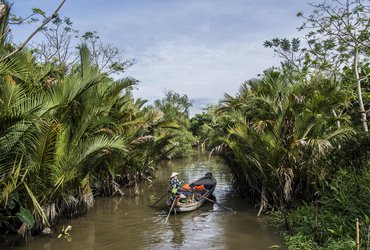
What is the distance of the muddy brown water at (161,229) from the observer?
27.0ft

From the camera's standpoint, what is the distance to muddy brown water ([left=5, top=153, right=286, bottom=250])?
27.0ft

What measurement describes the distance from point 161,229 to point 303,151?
4634mm

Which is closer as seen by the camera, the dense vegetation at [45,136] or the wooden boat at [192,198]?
the dense vegetation at [45,136]

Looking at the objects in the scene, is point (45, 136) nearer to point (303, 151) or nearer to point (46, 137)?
point (46, 137)

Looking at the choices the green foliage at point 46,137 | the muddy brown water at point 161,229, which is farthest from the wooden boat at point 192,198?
the green foliage at point 46,137

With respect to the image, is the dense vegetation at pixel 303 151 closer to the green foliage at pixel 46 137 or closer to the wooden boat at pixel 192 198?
the wooden boat at pixel 192 198

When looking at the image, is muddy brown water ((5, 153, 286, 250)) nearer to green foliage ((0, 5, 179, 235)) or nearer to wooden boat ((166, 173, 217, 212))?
wooden boat ((166, 173, 217, 212))

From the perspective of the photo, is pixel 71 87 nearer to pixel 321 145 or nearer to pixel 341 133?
pixel 321 145

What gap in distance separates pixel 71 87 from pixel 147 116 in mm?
8511

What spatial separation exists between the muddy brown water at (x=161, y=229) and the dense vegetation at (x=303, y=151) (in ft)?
2.27

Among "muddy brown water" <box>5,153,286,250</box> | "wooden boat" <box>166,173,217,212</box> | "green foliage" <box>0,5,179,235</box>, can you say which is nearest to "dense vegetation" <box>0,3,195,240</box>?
"green foliage" <box>0,5,179,235</box>

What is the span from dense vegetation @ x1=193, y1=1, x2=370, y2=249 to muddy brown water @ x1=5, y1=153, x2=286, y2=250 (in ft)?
2.27

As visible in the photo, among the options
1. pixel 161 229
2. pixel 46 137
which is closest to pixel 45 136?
pixel 46 137

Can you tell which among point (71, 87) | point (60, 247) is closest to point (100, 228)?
point (60, 247)
